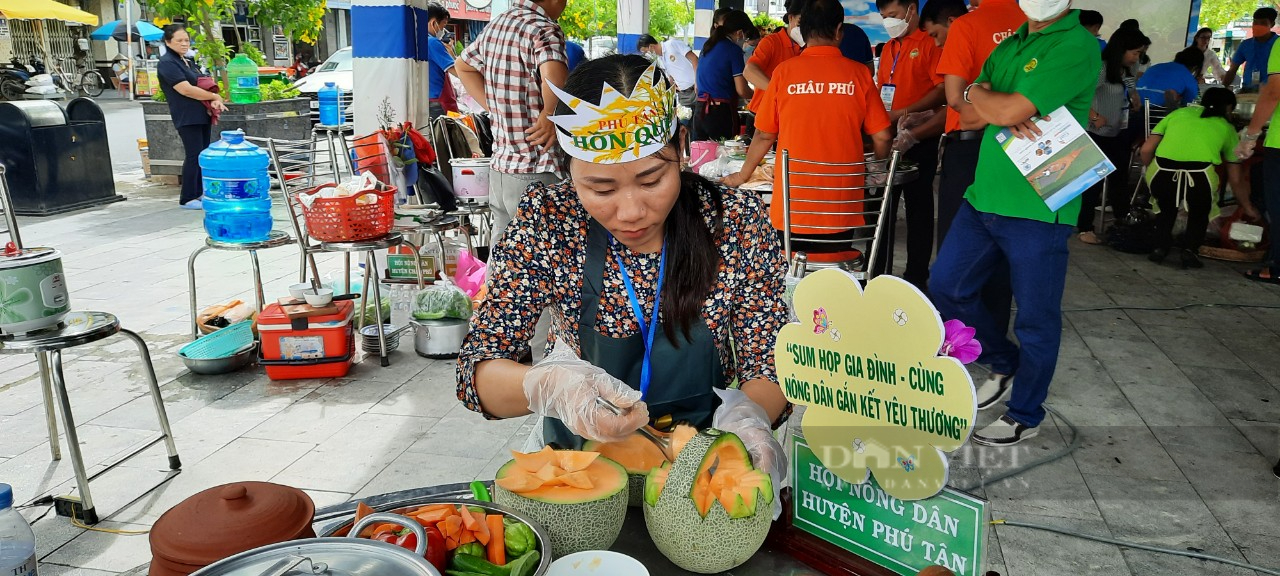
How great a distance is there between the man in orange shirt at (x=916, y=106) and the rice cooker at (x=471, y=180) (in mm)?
2557

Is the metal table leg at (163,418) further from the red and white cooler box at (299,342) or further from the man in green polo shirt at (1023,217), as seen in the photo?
the man in green polo shirt at (1023,217)

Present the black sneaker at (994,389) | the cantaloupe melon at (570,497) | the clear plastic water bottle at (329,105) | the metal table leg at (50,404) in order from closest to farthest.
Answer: the cantaloupe melon at (570,497) < the metal table leg at (50,404) < the black sneaker at (994,389) < the clear plastic water bottle at (329,105)

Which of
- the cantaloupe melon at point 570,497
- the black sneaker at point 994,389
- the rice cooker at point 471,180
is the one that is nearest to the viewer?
the cantaloupe melon at point 570,497

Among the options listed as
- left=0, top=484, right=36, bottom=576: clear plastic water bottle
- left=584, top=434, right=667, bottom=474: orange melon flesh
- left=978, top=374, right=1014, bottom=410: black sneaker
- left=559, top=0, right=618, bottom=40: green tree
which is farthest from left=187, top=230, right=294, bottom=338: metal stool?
left=559, top=0, right=618, bottom=40: green tree

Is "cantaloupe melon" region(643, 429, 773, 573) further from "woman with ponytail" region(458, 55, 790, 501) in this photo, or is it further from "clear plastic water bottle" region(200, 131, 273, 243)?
"clear plastic water bottle" region(200, 131, 273, 243)

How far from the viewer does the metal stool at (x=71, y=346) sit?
8.76ft

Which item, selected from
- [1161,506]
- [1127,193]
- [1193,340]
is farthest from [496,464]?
[1127,193]

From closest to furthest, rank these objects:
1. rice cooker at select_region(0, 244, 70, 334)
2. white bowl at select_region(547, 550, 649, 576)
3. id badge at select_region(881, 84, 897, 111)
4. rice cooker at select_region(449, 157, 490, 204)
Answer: white bowl at select_region(547, 550, 649, 576)
rice cooker at select_region(0, 244, 70, 334)
rice cooker at select_region(449, 157, 490, 204)
id badge at select_region(881, 84, 897, 111)

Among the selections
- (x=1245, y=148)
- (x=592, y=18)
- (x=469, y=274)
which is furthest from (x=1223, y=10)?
(x=469, y=274)

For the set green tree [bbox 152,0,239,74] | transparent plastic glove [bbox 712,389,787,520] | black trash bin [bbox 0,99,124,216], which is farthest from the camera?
green tree [bbox 152,0,239,74]

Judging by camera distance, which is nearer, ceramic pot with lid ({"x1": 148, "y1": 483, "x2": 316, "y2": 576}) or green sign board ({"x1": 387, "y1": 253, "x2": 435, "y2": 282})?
ceramic pot with lid ({"x1": 148, "y1": 483, "x2": 316, "y2": 576})

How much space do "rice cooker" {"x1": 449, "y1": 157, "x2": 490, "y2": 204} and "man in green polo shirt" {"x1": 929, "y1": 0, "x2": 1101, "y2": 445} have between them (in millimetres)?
2766

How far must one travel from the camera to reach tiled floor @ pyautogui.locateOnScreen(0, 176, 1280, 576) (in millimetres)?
2936

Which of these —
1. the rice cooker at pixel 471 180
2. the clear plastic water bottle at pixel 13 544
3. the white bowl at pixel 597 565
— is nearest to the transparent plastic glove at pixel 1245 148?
the rice cooker at pixel 471 180
